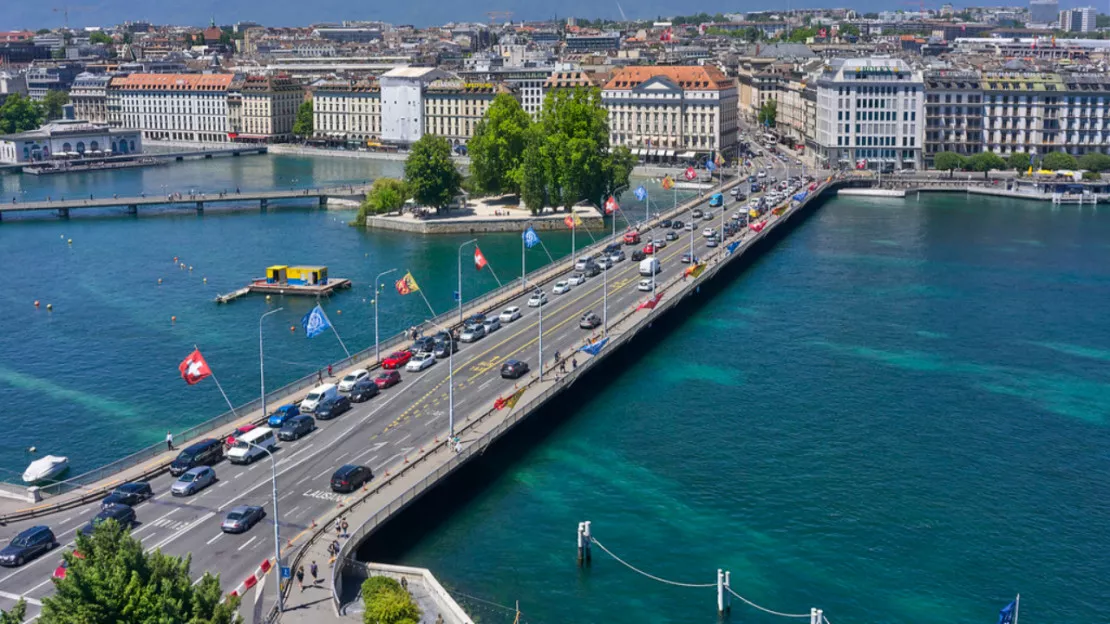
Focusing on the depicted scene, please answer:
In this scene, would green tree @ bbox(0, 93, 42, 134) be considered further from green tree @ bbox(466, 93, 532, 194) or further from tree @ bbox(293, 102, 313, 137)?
green tree @ bbox(466, 93, 532, 194)

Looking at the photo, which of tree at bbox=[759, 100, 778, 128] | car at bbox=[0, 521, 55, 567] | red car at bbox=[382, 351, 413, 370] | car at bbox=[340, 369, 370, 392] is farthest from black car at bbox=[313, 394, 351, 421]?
tree at bbox=[759, 100, 778, 128]

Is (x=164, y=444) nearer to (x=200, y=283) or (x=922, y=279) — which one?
(x=200, y=283)

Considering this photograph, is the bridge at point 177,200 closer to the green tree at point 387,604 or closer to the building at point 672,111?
the building at point 672,111

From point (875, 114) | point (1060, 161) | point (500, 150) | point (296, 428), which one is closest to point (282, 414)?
point (296, 428)

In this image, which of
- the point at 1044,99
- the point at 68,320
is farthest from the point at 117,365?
the point at 1044,99

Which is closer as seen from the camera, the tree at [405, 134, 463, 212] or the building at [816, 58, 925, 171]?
the tree at [405, 134, 463, 212]

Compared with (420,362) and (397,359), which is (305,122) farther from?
(420,362)

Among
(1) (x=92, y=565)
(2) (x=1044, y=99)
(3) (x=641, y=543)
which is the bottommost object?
(3) (x=641, y=543)

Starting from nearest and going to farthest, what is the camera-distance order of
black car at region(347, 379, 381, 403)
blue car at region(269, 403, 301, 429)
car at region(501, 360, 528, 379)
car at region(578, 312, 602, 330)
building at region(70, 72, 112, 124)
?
blue car at region(269, 403, 301, 429) → black car at region(347, 379, 381, 403) → car at region(501, 360, 528, 379) → car at region(578, 312, 602, 330) → building at region(70, 72, 112, 124)
